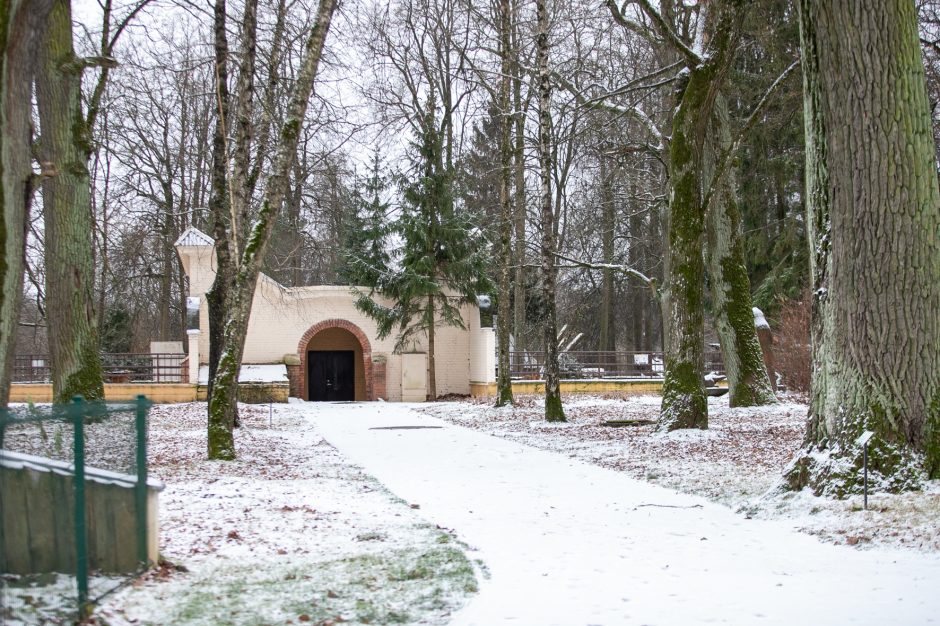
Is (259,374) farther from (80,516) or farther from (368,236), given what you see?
(80,516)

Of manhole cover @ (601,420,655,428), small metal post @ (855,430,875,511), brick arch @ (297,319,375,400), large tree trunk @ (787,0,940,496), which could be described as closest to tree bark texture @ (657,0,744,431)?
manhole cover @ (601,420,655,428)

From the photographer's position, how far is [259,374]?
28891mm

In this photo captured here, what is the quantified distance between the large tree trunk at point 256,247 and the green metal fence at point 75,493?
21.8 ft

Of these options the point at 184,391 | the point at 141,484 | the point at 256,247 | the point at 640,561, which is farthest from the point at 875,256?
the point at 184,391

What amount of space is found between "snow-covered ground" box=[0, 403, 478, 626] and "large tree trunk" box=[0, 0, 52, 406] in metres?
2.11

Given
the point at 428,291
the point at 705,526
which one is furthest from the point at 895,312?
the point at 428,291

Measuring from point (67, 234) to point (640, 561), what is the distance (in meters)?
9.69

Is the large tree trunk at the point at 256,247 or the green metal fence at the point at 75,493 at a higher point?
the large tree trunk at the point at 256,247

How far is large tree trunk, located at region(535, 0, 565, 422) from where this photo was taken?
1859 cm

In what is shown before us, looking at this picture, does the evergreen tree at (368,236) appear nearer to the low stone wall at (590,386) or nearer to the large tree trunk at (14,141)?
the low stone wall at (590,386)

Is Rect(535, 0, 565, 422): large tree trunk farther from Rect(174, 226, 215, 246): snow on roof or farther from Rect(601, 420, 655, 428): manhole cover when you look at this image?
Rect(174, 226, 215, 246): snow on roof

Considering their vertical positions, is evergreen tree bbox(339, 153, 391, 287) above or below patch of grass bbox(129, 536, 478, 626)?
above

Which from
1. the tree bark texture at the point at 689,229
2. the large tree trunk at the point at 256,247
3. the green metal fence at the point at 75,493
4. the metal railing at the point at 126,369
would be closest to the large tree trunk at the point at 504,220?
the tree bark texture at the point at 689,229

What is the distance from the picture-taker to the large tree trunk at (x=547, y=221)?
61.0 feet
